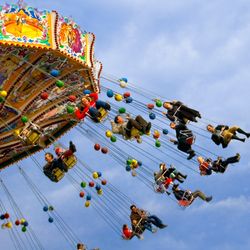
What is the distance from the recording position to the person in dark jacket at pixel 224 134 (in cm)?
1520

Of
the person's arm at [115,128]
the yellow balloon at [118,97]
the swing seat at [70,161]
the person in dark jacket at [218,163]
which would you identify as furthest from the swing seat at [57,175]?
the person in dark jacket at [218,163]

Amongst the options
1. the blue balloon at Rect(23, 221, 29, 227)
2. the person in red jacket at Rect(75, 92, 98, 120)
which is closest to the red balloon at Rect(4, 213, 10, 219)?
the blue balloon at Rect(23, 221, 29, 227)

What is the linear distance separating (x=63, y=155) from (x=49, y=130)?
124 inches

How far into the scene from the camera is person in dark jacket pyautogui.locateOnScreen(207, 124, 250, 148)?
15203 millimetres

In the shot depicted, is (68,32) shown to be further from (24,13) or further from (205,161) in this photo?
(205,161)

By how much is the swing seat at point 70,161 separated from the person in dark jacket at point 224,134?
154 inches

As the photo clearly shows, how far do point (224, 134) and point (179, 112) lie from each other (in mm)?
1130

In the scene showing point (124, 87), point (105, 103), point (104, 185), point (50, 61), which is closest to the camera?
point (105, 103)

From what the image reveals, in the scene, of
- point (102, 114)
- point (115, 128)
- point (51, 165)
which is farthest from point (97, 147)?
point (51, 165)

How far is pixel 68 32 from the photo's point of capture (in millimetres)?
17188

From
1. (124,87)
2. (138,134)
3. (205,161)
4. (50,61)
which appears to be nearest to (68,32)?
(50,61)

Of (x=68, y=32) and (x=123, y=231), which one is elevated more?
(x=68, y=32)

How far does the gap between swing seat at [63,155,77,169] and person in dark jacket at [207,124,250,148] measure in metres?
3.90

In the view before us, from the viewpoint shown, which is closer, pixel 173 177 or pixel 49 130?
pixel 173 177
